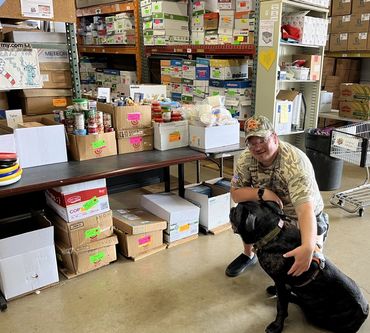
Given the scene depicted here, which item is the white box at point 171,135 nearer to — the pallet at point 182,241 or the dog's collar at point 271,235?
the pallet at point 182,241

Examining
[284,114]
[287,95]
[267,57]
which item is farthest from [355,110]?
[267,57]

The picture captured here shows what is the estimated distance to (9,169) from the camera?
6.60 feet

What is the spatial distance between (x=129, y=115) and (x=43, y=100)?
677 mm

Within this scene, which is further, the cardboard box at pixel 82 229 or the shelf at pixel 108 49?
the shelf at pixel 108 49

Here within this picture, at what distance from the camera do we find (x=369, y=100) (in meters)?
4.48

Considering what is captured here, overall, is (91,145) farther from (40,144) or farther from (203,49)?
(203,49)

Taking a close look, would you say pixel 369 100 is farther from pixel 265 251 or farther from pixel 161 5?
pixel 265 251

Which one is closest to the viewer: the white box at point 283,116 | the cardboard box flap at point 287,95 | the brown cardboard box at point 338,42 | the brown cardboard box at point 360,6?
the white box at point 283,116

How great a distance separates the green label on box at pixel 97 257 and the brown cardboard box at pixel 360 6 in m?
4.59

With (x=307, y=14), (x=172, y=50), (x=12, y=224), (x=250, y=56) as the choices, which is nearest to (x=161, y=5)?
(x=172, y=50)

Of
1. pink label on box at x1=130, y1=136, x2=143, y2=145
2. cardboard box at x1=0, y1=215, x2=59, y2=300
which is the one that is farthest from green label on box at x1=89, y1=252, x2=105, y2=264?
pink label on box at x1=130, y1=136, x2=143, y2=145

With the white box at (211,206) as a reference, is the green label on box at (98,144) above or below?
above

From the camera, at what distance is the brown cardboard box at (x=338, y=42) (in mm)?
5242

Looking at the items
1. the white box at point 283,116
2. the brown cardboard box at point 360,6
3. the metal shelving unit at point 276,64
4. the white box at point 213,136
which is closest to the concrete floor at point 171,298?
the white box at point 213,136
